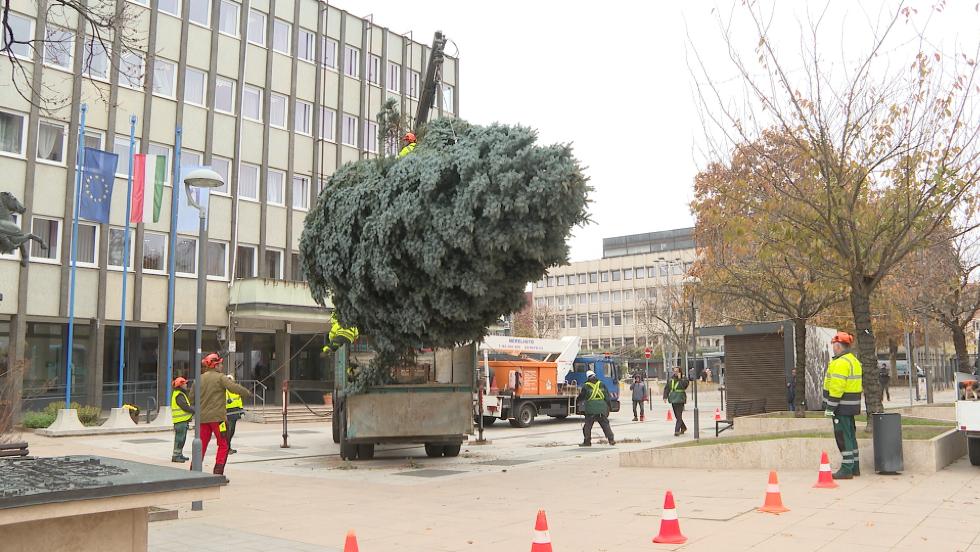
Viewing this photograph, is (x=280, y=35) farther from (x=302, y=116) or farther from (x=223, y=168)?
(x=223, y=168)

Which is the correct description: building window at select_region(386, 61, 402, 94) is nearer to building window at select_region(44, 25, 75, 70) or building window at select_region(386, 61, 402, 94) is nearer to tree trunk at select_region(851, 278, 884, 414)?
building window at select_region(44, 25, 75, 70)

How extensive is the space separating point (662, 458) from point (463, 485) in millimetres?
3411

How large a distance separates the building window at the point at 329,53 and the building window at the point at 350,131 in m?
2.21

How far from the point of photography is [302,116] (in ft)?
112

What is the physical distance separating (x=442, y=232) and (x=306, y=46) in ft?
79.1

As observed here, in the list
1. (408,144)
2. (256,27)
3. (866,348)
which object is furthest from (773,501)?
(256,27)

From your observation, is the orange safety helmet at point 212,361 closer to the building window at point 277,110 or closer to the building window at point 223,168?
the building window at point 223,168

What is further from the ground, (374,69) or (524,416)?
(374,69)

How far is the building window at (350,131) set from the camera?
35.6 meters

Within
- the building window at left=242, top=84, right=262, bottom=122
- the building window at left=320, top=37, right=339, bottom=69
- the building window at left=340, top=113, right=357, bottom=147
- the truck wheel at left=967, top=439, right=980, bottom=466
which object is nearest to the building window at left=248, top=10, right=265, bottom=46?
the building window at left=242, top=84, right=262, bottom=122

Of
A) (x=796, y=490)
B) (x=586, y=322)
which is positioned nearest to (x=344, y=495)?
(x=796, y=490)

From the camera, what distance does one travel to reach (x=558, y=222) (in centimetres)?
1300

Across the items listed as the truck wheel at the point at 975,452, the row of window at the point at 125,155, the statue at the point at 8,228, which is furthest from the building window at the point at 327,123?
the truck wheel at the point at 975,452

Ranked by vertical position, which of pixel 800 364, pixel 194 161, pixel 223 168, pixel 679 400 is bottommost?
pixel 679 400
